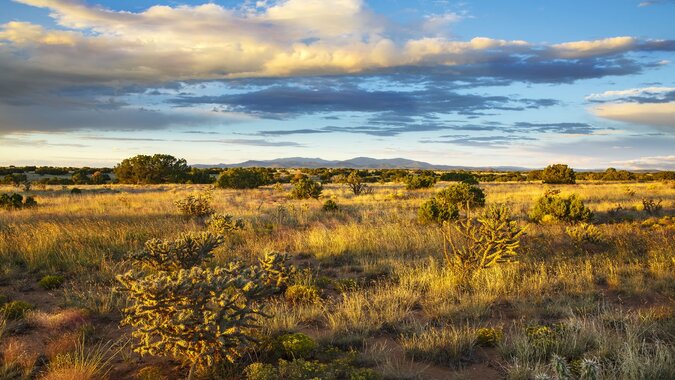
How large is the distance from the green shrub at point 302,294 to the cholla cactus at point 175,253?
1734 mm

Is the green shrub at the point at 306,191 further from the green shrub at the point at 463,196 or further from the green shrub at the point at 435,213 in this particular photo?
the green shrub at the point at 435,213

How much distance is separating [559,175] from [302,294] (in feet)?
136

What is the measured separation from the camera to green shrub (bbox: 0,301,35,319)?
259 inches

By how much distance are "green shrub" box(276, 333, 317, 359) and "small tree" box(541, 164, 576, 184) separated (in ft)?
140

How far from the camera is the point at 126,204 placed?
20.6m

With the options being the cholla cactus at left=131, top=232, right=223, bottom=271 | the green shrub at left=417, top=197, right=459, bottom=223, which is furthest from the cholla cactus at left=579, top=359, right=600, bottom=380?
the green shrub at left=417, top=197, right=459, bottom=223

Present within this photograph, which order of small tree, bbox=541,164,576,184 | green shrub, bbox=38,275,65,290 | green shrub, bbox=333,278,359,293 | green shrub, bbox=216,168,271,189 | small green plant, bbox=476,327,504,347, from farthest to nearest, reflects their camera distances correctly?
small tree, bbox=541,164,576,184 → green shrub, bbox=216,168,271,189 → green shrub, bbox=38,275,65,290 → green shrub, bbox=333,278,359,293 → small green plant, bbox=476,327,504,347

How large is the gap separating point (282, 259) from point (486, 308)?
3796 millimetres

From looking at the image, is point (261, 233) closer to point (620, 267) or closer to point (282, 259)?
point (282, 259)

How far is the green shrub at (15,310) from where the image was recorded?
6.57 m

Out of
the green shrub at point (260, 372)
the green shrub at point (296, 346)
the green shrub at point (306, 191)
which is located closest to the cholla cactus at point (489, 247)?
the green shrub at point (296, 346)

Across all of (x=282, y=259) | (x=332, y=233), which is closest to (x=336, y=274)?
(x=282, y=259)

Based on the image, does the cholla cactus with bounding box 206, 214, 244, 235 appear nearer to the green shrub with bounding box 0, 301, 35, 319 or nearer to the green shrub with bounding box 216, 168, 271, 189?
the green shrub with bounding box 0, 301, 35, 319

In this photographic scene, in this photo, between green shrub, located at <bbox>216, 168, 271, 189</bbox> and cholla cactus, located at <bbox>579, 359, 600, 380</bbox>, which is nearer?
cholla cactus, located at <bbox>579, 359, 600, 380</bbox>
